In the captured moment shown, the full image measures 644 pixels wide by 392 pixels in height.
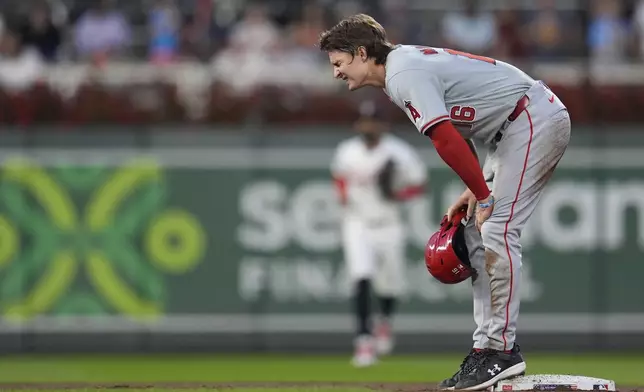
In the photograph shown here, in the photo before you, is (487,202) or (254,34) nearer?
(487,202)

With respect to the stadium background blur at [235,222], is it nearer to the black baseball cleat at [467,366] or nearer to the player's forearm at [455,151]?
the black baseball cleat at [467,366]

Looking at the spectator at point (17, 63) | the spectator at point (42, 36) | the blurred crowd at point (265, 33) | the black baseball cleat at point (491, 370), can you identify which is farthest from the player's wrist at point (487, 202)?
the spectator at point (42, 36)

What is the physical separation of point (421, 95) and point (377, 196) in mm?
6691

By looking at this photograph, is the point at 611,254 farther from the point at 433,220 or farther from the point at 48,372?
the point at 48,372

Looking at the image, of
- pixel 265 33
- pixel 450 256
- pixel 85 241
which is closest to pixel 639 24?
pixel 265 33

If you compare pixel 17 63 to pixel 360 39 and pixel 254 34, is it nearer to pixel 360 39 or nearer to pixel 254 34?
pixel 254 34

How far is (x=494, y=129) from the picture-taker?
791 centimetres

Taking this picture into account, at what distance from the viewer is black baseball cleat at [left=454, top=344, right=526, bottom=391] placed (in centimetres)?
784

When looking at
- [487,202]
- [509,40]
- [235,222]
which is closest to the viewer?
[487,202]

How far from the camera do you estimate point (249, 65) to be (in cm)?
1636

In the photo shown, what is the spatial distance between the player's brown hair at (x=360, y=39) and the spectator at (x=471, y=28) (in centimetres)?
846

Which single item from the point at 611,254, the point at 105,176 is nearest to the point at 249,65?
the point at 105,176

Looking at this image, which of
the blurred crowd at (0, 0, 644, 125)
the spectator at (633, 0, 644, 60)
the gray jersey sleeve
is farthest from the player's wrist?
the spectator at (633, 0, 644, 60)

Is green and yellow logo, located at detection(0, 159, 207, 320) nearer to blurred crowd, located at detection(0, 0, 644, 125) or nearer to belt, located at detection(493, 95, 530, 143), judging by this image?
blurred crowd, located at detection(0, 0, 644, 125)
